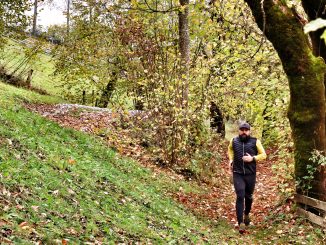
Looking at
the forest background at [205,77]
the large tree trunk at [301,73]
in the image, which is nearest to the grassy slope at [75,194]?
the forest background at [205,77]

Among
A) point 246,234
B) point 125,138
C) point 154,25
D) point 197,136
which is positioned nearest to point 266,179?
point 197,136

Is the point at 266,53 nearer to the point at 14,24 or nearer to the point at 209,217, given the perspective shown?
the point at 209,217

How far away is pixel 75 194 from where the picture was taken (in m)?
7.62

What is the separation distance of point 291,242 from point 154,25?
9.00 meters

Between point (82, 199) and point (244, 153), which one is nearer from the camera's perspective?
point (82, 199)

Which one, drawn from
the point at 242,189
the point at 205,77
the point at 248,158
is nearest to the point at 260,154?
the point at 248,158

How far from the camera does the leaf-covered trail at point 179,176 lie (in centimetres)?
1159

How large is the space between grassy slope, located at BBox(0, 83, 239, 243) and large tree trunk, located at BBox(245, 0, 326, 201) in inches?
114

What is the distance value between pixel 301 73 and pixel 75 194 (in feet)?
17.3

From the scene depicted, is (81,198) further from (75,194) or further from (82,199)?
(75,194)

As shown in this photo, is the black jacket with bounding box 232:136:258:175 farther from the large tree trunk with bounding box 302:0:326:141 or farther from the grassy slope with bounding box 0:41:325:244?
the large tree trunk with bounding box 302:0:326:141

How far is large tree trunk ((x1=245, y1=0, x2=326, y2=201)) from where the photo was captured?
9023 mm

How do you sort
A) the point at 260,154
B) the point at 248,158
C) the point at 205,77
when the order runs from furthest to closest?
1. the point at 205,77
2. the point at 260,154
3. the point at 248,158

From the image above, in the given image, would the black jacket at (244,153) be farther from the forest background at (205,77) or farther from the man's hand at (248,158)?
the forest background at (205,77)
